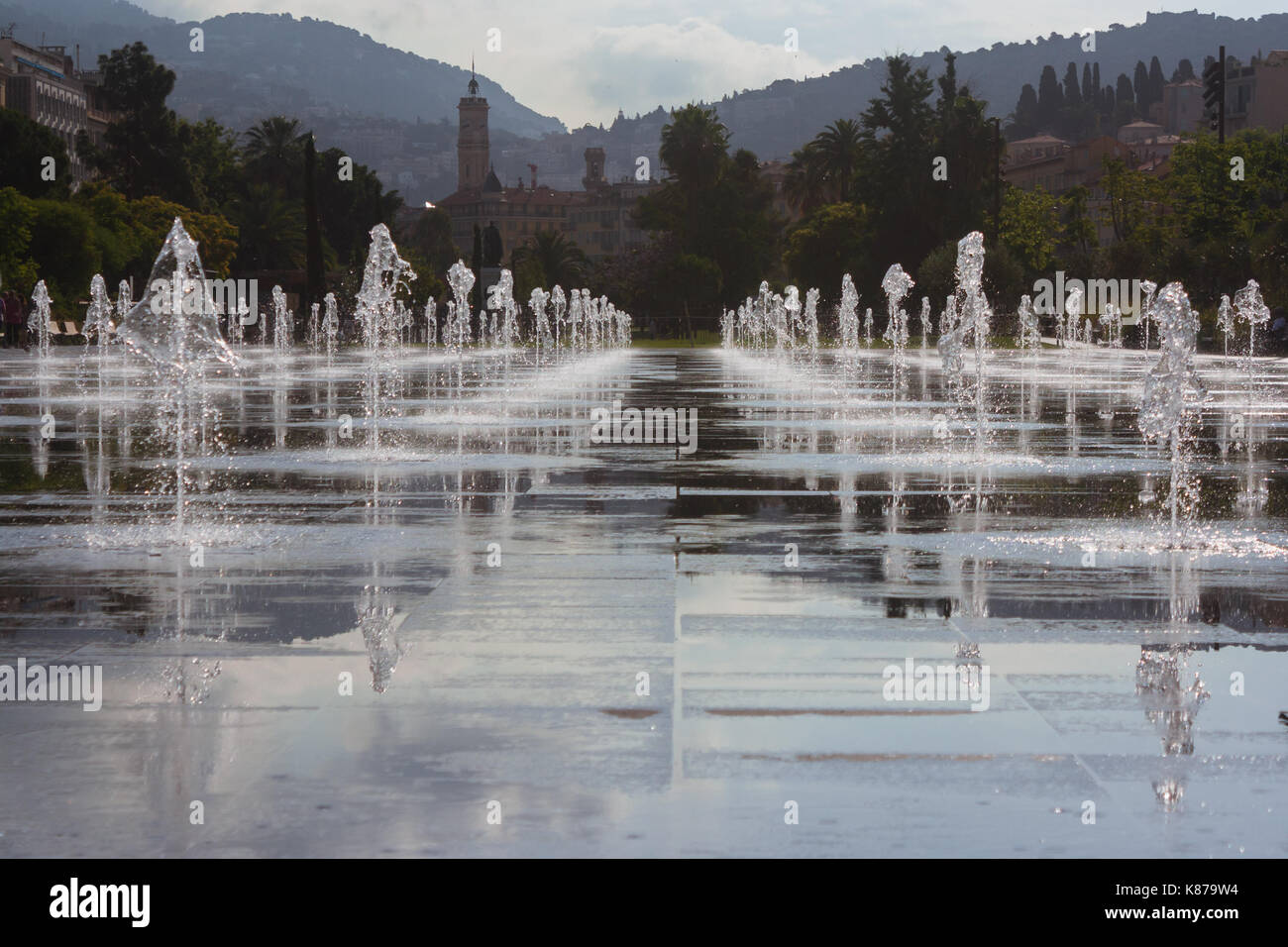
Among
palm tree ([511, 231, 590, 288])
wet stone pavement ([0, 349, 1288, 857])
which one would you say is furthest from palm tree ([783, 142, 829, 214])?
wet stone pavement ([0, 349, 1288, 857])

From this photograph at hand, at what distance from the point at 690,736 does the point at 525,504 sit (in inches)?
278

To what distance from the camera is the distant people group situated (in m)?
55.7

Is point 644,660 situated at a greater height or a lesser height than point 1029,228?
lesser

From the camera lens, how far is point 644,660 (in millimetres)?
6930

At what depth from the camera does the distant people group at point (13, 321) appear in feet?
183

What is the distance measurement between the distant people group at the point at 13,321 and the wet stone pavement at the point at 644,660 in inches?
1696

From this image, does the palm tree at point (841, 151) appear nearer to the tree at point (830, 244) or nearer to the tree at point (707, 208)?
the tree at point (707, 208)

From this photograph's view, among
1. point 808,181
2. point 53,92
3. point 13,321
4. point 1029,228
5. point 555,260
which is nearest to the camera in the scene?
point 13,321

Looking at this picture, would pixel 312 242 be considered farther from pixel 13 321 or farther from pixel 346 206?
pixel 346 206

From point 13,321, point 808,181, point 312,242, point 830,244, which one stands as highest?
point 808,181

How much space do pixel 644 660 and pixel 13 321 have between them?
2103 inches

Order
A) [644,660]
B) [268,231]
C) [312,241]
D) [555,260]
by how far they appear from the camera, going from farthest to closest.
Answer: [555,260], [268,231], [312,241], [644,660]

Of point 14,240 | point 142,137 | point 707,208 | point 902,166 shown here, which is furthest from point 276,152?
point 14,240

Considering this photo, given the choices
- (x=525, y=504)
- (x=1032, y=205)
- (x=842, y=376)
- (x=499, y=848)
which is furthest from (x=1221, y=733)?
(x=1032, y=205)
